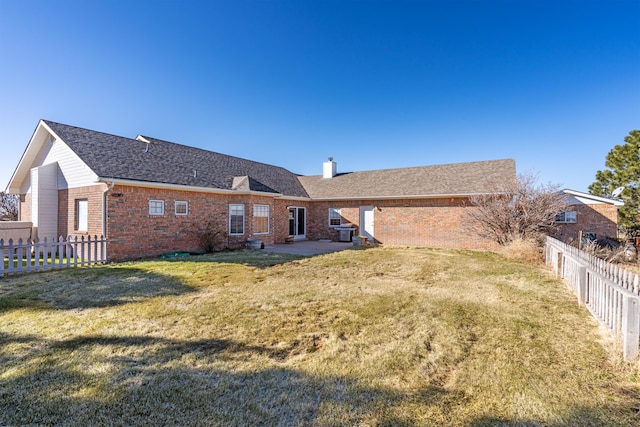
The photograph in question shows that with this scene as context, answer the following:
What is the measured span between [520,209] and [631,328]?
11.2 meters

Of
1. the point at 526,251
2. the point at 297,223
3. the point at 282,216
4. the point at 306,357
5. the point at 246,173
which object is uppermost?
the point at 246,173

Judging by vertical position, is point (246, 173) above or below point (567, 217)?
above

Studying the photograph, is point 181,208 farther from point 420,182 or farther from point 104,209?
point 420,182

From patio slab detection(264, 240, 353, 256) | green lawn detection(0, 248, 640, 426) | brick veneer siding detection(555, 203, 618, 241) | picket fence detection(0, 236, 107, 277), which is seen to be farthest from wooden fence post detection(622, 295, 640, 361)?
brick veneer siding detection(555, 203, 618, 241)

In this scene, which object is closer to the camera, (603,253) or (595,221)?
(603,253)

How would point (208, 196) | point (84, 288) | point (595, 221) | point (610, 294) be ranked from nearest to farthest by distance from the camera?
point (610, 294) → point (84, 288) → point (208, 196) → point (595, 221)

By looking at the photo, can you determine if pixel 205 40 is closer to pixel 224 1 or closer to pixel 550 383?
pixel 224 1

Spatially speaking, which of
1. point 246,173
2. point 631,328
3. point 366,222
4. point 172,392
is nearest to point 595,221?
point 366,222

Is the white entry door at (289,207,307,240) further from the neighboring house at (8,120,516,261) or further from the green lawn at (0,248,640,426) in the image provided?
the green lawn at (0,248,640,426)

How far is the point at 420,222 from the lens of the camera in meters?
17.2

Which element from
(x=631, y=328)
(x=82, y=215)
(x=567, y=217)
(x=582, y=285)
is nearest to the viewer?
(x=631, y=328)

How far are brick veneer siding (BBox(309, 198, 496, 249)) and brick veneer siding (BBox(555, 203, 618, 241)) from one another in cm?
585

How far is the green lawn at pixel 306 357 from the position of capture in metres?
2.74

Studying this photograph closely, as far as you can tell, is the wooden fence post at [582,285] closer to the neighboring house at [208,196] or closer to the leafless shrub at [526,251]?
the leafless shrub at [526,251]
